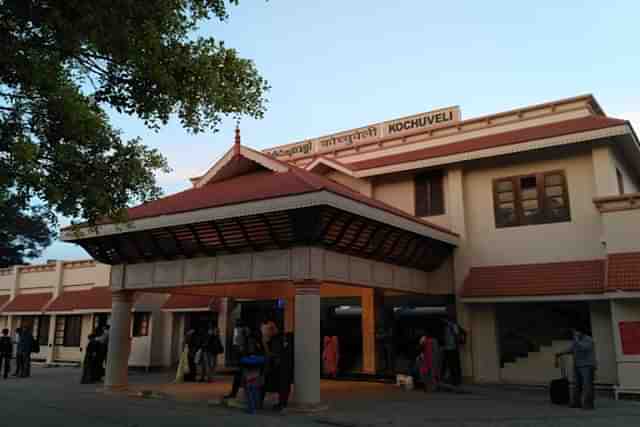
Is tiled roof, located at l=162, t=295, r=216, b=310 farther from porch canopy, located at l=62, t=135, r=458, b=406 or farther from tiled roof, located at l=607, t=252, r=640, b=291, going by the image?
tiled roof, located at l=607, t=252, r=640, b=291

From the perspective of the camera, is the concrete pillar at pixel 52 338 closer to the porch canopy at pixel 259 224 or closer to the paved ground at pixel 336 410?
the paved ground at pixel 336 410

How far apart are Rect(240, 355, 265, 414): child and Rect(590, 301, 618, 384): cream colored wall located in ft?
31.6

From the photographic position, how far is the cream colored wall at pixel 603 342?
582 inches

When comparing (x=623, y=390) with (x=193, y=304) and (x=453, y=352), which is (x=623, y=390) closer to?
(x=453, y=352)

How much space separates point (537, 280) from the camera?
51.1ft

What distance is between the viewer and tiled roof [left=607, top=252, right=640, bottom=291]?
13.5 metres

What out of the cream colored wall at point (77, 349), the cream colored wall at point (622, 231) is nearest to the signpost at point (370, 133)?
the cream colored wall at point (622, 231)

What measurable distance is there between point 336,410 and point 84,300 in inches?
716

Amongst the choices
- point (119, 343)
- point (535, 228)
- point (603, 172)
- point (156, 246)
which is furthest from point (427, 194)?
point (119, 343)

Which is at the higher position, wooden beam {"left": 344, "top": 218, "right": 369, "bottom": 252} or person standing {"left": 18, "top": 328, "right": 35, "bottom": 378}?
wooden beam {"left": 344, "top": 218, "right": 369, "bottom": 252}

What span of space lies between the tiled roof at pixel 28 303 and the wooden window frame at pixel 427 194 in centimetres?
2001

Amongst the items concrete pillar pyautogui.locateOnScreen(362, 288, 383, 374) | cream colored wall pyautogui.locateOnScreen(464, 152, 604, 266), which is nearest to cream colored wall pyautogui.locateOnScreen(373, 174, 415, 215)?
cream colored wall pyautogui.locateOnScreen(464, 152, 604, 266)

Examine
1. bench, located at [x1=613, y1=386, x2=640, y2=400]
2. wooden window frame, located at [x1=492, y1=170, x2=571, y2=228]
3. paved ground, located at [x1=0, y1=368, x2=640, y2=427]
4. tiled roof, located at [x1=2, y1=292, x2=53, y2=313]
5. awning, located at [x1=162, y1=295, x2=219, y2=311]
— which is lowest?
paved ground, located at [x1=0, y1=368, x2=640, y2=427]

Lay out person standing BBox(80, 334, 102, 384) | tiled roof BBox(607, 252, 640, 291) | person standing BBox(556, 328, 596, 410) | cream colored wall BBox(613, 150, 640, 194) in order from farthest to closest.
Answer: person standing BBox(80, 334, 102, 384) → cream colored wall BBox(613, 150, 640, 194) → tiled roof BBox(607, 252, 640, 291) → person standing BBox(556, 328, 596, 410)
